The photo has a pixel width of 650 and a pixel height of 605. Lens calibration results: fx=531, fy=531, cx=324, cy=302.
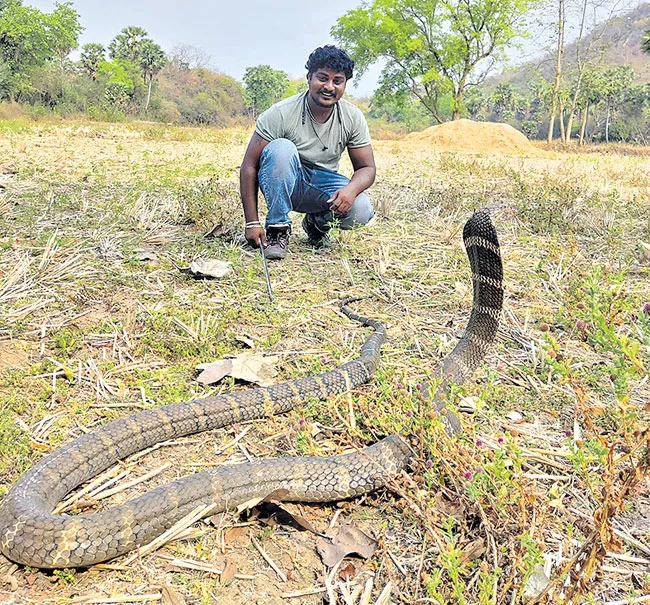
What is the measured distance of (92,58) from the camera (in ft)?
225

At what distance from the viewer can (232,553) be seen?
6.29ft

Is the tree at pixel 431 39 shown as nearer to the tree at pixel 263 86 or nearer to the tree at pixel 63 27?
the tree at pixel 63 27

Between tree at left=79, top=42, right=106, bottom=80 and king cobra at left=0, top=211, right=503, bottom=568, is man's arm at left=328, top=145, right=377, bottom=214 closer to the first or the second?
king cobra at left=0, top=211, right=503, bottom=568

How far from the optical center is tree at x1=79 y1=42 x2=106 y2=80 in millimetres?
66500

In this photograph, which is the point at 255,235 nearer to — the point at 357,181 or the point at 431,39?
the point at 357,181

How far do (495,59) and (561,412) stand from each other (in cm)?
4315

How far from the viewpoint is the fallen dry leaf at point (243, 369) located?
3025mm

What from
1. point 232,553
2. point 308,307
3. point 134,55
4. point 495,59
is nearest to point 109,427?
point 232,553

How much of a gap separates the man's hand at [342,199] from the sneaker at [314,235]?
0.58 m

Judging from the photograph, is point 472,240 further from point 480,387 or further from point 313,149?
point 313,149

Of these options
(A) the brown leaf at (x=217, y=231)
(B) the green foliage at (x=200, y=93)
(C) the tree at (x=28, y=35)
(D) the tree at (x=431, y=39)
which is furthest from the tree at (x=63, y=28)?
(A) the brown leaf at (x=217, y=231)

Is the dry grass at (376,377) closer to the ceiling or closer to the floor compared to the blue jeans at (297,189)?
closer to the floor

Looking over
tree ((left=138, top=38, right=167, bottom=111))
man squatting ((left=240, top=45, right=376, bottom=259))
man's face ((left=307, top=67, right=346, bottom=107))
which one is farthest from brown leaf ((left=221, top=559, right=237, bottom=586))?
tree ((left=138, top=38, right=167, bottom=111))

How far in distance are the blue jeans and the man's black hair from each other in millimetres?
750
